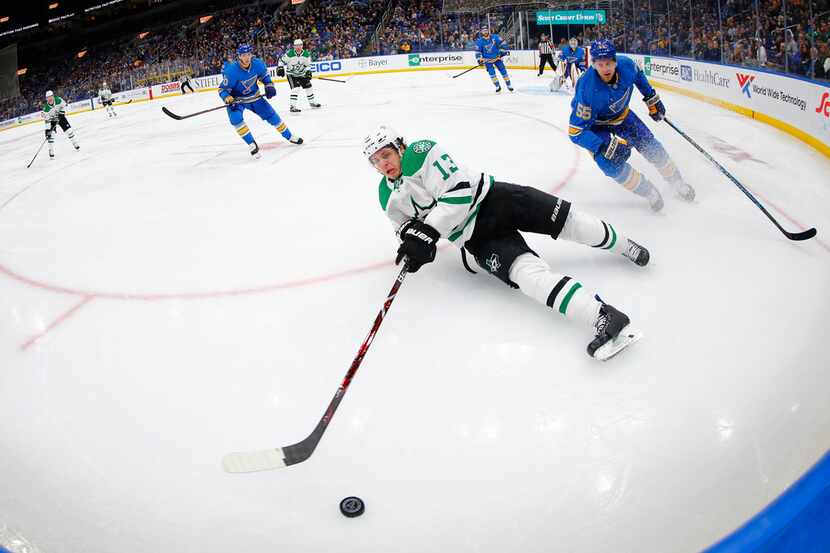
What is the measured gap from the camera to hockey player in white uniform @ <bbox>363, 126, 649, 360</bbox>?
2.56 meters

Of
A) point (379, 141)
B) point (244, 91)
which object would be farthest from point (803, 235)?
point (244, 91)

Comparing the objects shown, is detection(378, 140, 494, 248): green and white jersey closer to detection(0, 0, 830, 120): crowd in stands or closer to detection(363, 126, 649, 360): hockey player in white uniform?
detection(363, 126, 649, 360): hockey player in white uniform

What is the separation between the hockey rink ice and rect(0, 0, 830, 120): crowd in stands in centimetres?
217

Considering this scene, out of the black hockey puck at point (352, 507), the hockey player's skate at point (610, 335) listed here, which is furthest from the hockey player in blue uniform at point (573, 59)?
the black hockey puck at point (352, 507)

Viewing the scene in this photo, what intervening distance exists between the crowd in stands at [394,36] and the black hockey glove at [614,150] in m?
2.94

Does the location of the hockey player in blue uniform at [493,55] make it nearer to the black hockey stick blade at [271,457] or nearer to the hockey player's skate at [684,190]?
the hockey player's skate at [684,190]

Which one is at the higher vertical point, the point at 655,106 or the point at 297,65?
the point at 297,65

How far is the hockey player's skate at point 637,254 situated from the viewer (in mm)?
3135

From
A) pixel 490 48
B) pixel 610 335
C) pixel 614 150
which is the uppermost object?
pixel 490 48

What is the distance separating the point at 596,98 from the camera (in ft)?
12.7

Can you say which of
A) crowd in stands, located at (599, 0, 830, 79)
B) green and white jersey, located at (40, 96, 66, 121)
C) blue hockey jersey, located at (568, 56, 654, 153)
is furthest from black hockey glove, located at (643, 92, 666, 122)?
green and white jersey, located at (40, 96, 66, 121)

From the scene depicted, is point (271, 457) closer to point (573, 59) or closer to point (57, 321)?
point (57, 321)

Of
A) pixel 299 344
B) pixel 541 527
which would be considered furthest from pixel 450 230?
pixel 541 527

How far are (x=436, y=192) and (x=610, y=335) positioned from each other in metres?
1.09
